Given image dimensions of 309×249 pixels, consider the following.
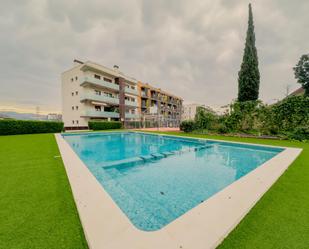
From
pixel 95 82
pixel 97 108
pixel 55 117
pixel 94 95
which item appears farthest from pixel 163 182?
pixel 55 117

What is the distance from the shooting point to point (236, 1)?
30.6 feet

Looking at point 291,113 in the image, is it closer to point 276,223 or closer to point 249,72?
point 249,72

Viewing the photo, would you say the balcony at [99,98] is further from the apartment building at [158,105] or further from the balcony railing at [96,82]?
the apartment building at [158,105]

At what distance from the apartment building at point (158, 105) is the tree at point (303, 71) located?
69.2ft

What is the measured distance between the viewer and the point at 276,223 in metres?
1.94

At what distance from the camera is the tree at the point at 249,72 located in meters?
15.4

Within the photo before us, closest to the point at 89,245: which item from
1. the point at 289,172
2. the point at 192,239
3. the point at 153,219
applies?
the point at 192,239

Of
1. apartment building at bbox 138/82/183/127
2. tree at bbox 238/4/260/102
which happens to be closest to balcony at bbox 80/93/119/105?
apartment building at bbox 138/82/183/127

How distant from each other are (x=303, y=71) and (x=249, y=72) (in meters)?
7.60

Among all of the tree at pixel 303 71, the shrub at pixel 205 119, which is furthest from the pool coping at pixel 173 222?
the tree at pixel 303 71

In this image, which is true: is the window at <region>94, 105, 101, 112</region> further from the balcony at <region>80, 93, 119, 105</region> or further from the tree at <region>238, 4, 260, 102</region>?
the tree at <region>238, 4, 260, 102</region>

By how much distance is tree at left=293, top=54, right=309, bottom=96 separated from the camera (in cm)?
1675

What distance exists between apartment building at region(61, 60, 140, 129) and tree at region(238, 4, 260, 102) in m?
20.7

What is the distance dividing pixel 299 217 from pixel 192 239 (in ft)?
5.77
